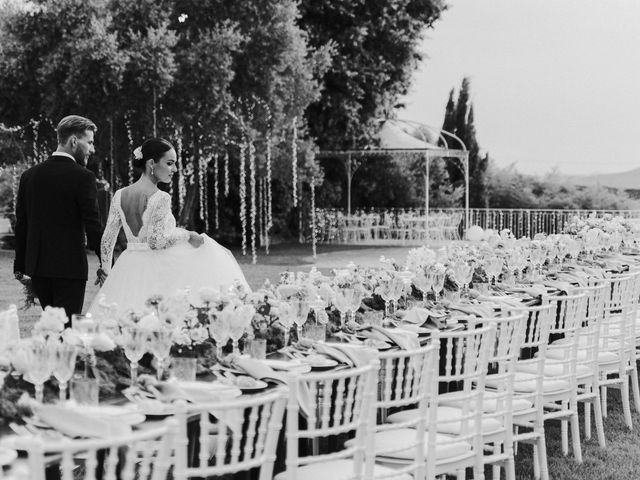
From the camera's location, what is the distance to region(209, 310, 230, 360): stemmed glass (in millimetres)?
3603

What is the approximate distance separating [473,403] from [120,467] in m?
1.63

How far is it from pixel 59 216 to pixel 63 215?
2 cm

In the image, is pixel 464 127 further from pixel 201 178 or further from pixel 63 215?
pixel 63 215

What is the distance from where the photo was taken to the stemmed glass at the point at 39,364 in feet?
9.39

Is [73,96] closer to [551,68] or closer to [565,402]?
[565,402]

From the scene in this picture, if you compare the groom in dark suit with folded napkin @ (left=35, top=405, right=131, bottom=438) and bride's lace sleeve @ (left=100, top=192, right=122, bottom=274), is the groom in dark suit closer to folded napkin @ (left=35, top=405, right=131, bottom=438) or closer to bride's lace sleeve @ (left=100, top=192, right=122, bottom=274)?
bride's lace sleeve @ (left=100, top=192, right=122, bottom=274)

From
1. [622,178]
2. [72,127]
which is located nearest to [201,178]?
[72,127]

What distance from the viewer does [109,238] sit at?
6.45 metres

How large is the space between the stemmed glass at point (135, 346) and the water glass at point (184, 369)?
149 millimetres

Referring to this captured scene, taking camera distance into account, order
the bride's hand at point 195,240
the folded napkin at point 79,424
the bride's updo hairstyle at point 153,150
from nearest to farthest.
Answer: the folded napkin at point 79,424 → the bride's updo hairstyle at point 153,150 → the bride's hand at point 195,240

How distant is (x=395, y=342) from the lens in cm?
432

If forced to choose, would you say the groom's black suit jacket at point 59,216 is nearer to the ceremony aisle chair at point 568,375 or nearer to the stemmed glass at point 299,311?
the stemmed glass at point 299,311

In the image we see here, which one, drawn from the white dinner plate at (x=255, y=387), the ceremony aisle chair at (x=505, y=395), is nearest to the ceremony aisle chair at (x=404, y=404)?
the white dinner plate at (x=255, y=387)

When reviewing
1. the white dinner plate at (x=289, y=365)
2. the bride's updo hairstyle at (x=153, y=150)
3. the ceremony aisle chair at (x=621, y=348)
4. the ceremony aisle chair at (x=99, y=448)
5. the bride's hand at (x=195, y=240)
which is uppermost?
the bride's updo hairstyle at (x=153, y=150)
